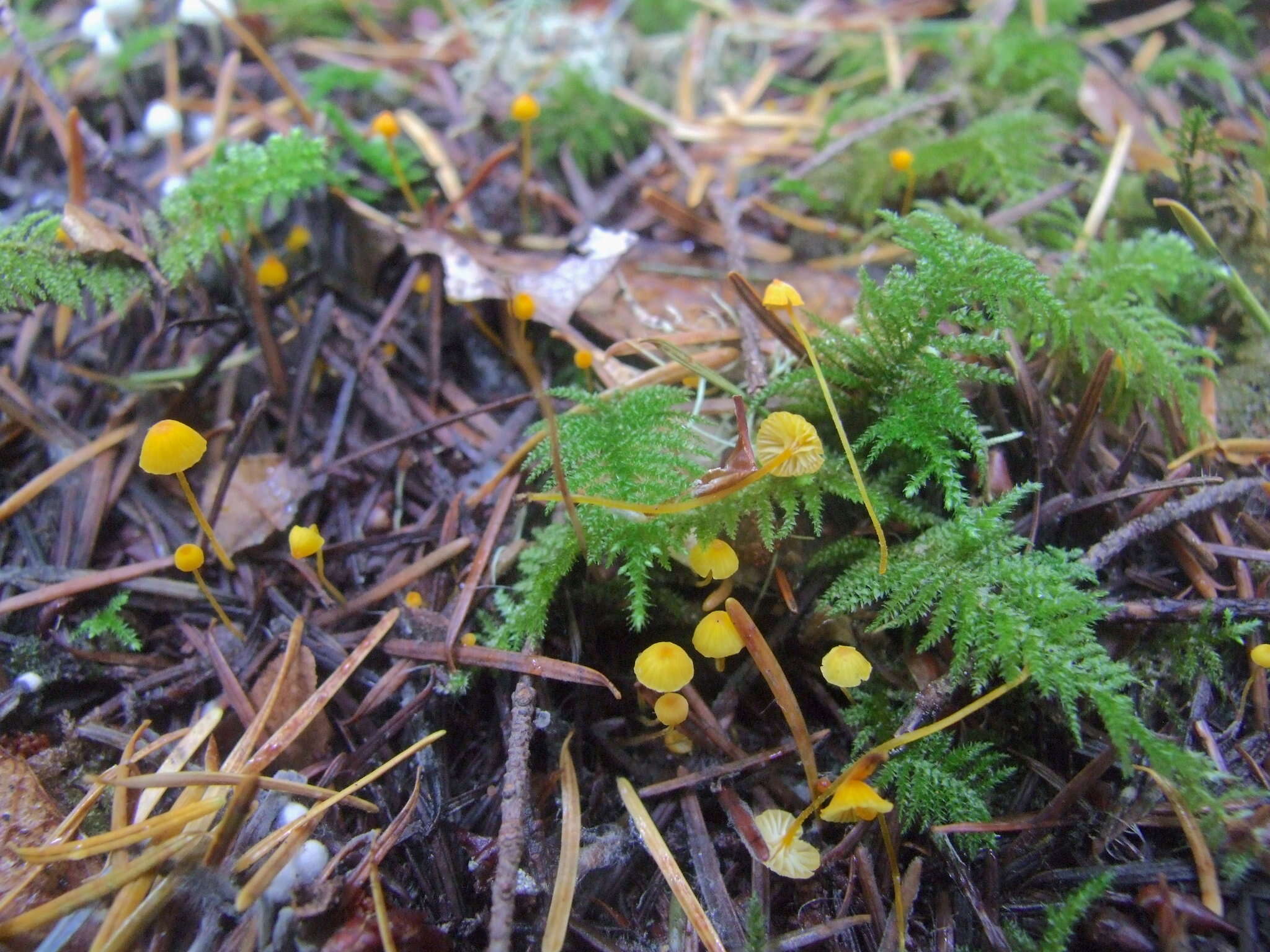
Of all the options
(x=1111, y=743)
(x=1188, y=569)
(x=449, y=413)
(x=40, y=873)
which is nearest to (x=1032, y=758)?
(x=1111, y=743)

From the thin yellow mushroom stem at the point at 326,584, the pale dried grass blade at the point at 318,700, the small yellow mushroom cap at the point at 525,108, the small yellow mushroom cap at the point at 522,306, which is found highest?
the small yellow mushroom cap at the point at 525,108

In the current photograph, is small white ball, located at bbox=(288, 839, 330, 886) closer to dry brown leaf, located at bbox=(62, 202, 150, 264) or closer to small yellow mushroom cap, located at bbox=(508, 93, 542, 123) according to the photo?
dry brown leaf, located at bbox=(62, 202, 150, 264)

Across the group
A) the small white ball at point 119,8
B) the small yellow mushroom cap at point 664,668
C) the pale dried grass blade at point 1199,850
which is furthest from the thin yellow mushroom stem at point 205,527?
the pale dried grass blade at point 1199,850

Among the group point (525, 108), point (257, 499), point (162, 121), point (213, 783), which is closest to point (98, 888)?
point (213, 783)

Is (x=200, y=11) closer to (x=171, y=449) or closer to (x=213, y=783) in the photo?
(x=171, y=449)

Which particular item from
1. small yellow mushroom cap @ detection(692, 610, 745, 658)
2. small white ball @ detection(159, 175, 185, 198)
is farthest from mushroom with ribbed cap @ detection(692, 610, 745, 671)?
small white ball @ detection(159, 175, 185, 198)

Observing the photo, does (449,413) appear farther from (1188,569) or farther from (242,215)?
(1188,569)

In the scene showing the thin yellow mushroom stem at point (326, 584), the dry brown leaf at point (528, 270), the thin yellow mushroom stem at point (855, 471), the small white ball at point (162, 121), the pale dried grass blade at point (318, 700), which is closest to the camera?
the thin yellow mushroom stem at point (855, 471)

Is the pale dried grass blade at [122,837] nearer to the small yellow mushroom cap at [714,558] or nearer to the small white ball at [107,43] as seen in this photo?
the small yellow mushroom cap at [714,558]
